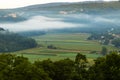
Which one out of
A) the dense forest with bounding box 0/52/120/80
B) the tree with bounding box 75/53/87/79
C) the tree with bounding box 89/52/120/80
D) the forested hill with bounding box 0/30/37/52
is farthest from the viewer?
the forested hill with bounding box 0/30/37/52

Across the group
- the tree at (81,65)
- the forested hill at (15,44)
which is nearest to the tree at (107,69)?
the tree at (81,65)

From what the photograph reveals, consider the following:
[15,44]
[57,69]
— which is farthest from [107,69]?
[15,44]

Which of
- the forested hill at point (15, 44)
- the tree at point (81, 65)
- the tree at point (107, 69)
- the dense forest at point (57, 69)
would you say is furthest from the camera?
the forested hill at point (15, 44)

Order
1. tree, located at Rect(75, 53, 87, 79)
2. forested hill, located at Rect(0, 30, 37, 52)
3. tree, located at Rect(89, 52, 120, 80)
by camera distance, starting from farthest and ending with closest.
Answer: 1. forested hill, located at Rect(0, 30, 37, 52)
2. tree, located at Rect(75, 53, 87, 79)
3. tree, located at Rect(89, 52, 120, 80)

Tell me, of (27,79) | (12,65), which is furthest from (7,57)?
(27,79)

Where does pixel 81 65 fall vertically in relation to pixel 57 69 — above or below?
below

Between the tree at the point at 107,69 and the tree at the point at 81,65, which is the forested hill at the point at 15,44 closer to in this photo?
the tree at the point at 81,65

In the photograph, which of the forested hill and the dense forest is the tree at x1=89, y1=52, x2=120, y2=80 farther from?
the forested hill

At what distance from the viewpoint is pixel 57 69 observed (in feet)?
152

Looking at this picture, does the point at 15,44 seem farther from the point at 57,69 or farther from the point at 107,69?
the point at 107,69

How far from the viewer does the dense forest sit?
1652 inches

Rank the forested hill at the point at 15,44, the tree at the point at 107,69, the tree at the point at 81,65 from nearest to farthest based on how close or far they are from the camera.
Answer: the tree at the point at 107,69 → the tree at the point at 81,65 → the forested hill at the point at 15,44

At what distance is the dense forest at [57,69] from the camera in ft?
138

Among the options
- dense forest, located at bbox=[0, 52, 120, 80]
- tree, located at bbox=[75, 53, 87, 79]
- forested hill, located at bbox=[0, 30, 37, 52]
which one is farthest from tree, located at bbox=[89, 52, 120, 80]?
forested hill, located at bbox=[0, 30, 37, 52]
